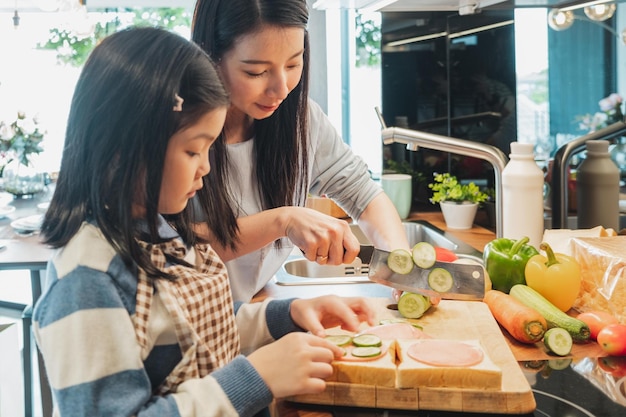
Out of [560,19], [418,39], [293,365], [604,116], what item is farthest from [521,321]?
[418,39]

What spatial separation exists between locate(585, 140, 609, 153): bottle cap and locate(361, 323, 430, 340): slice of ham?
39.1 inches

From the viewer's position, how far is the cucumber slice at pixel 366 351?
3.76 feet

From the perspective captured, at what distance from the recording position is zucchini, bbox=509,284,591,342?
138cm

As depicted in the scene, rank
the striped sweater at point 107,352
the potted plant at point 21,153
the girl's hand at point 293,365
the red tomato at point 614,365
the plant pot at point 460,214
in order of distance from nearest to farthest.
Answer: the striped sweater at point 107,352 → the girl's hand at point 293,365 → the red tomato at point 614,365 → the plant pot at point 460,214 → the potted plant at point 21,153

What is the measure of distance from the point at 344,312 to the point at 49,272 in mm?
533

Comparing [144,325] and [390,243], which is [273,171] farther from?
[144,325]

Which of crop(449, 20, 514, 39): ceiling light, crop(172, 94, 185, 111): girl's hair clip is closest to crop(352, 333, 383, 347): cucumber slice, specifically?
crop(172, 94, 185, 111): girl's hair clip

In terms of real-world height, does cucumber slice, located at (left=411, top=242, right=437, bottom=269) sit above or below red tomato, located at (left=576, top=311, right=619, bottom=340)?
above

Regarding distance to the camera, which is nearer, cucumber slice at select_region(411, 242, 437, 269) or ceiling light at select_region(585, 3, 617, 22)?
cucumber slice at select_region(411, 242, 437, 269)

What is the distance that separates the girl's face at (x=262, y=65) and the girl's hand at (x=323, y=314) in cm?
42

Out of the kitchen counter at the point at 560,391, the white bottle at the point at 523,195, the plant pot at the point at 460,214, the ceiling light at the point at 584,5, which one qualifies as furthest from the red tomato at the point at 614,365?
the plant pot at the point at 460,214

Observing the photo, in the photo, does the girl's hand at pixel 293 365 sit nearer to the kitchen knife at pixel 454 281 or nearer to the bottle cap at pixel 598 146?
the kitchen knife at pixel 454 281

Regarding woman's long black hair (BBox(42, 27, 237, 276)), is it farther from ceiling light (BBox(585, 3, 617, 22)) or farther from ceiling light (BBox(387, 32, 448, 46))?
ceiling light (BBox(387, 32, 448, 46))

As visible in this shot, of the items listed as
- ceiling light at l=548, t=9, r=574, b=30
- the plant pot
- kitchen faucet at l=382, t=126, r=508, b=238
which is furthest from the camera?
the plant pot
